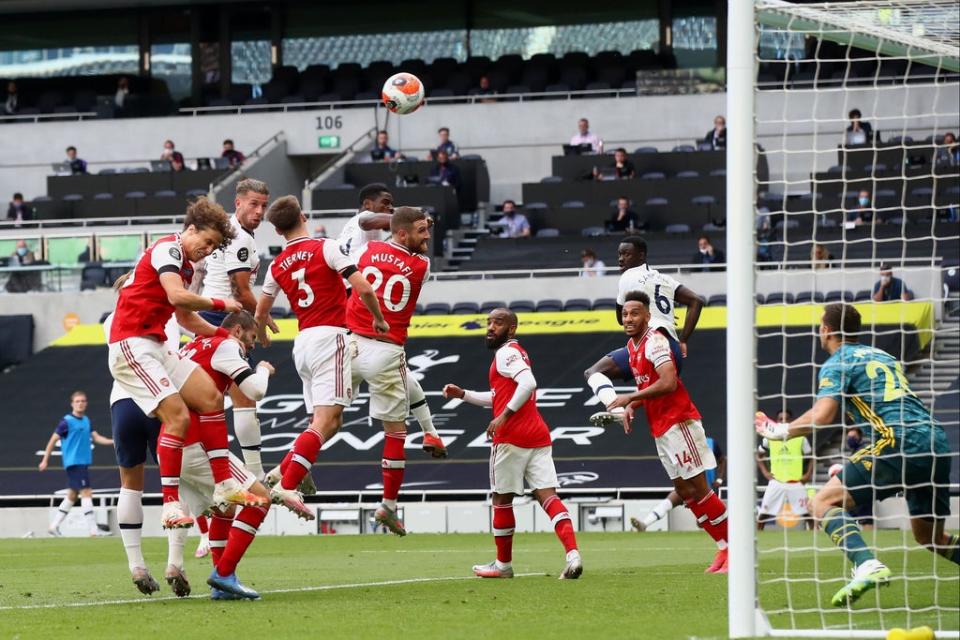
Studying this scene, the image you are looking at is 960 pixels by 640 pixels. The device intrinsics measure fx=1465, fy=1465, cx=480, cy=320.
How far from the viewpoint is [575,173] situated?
32688 millimetres

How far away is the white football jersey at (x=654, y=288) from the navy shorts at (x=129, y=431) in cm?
387

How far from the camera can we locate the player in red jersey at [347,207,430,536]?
36.7ft

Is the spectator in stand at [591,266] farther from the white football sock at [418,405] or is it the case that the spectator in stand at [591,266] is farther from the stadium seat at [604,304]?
the white football sock at [418,405]

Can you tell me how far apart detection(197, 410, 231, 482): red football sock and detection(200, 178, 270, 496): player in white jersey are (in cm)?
153

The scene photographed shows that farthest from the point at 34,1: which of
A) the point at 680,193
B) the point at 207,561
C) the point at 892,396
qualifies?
the point at 892,396

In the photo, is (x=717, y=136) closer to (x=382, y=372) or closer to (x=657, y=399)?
(x=657, y=399)

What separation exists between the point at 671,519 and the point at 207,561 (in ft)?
28.3

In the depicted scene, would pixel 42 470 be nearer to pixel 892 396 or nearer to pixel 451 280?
pixel 451 280

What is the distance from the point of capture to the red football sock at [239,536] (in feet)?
30.2

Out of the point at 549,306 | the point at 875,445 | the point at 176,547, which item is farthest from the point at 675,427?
the point at 549,306

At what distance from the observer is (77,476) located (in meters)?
21.3

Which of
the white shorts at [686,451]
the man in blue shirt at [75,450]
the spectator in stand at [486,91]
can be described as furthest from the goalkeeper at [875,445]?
the spectator in stand at [486,91]

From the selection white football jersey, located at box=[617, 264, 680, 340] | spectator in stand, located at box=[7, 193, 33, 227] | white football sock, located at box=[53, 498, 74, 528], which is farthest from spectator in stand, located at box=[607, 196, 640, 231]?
white football jersey, located at box=[617, 264, 680, 340]

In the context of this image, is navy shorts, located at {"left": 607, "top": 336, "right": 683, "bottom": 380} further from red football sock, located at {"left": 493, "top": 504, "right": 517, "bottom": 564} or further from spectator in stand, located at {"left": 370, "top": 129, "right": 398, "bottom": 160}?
spectator in stand, located at {"left": 370, "top": 129, "right": 398, "bottom": 160}
